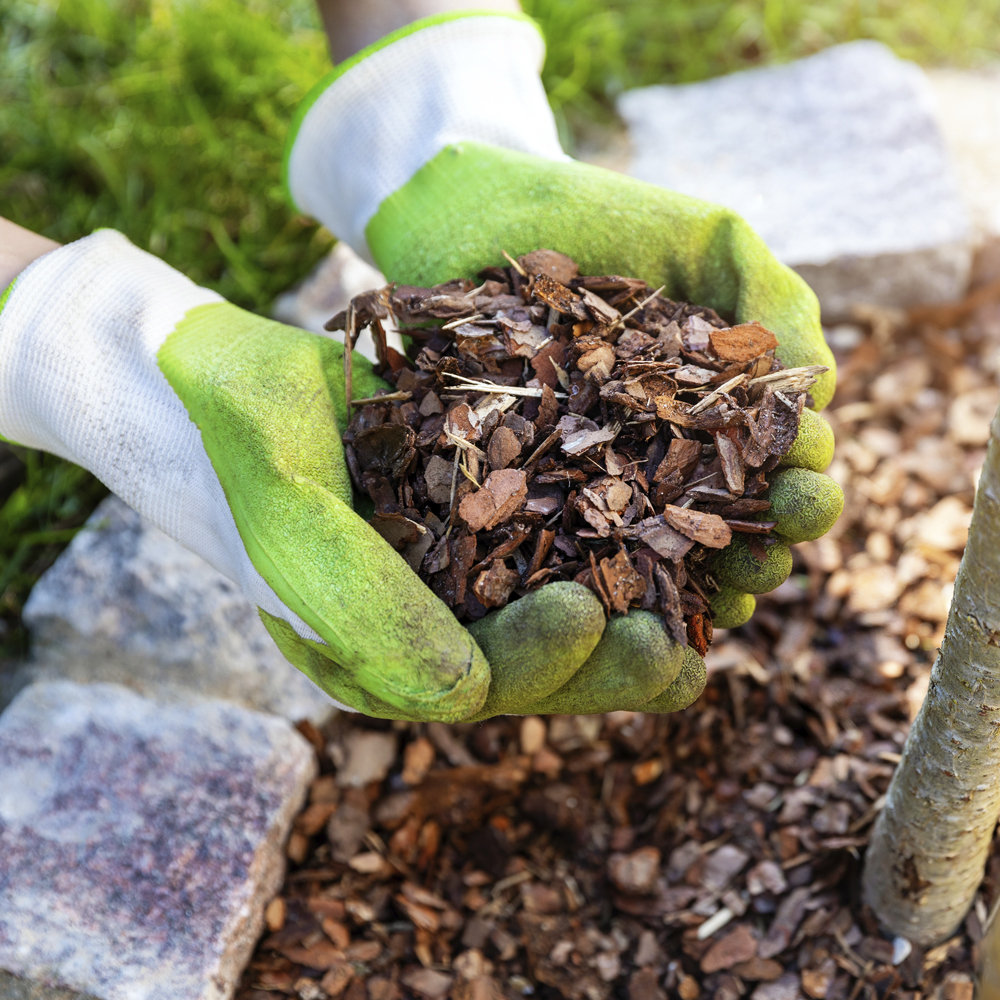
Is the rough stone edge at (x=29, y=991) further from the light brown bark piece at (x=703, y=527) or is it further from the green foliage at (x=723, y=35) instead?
the green foliage at (x=723, y=35)

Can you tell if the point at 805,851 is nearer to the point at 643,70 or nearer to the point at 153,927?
the point at 153,927

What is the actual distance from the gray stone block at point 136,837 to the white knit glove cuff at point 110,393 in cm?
52

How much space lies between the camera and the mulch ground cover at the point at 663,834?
5.63 ft

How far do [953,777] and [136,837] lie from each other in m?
1.48

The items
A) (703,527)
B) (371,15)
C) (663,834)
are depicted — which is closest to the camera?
(703,527)

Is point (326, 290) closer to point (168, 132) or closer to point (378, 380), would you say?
point (168, 132)

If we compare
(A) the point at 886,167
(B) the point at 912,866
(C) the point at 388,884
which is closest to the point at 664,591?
(B) the point at 912,866

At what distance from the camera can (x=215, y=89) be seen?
3082mm

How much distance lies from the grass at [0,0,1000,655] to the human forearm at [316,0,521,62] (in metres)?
0.70

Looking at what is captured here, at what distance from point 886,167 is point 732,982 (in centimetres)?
241

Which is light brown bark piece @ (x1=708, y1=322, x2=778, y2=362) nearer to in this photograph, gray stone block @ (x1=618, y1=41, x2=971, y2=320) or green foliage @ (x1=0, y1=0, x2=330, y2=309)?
gray stone block @ (x1=618, y1=41, x2=971, y2=320)

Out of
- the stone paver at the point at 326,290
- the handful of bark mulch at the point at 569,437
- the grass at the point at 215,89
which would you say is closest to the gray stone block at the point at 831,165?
the grass at the point at 215,89

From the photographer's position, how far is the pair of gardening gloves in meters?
1.27

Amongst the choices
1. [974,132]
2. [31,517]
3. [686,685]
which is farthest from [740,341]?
[974,132]
